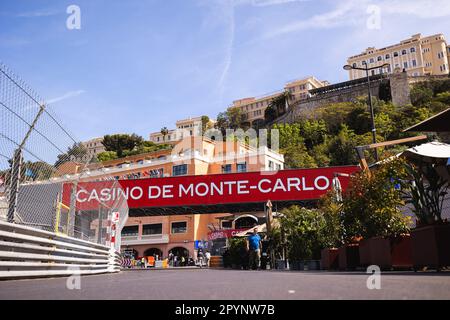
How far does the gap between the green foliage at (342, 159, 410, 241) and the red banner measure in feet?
77.1

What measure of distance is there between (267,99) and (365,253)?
11746 cm

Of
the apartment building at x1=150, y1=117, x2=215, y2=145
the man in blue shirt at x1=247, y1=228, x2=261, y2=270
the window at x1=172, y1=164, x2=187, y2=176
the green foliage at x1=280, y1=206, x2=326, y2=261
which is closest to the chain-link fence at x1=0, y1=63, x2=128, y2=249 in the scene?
the green foliage at x1=280, y1=206, x2=326, y2=261

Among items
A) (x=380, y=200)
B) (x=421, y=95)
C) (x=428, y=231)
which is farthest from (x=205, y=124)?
(x=428, y=231)

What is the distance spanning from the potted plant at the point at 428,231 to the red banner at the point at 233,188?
81.2 ft

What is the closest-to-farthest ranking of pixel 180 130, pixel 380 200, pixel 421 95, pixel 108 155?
pixel 380 200
pixel 421 95
pixel 108 155
pixel 180 130

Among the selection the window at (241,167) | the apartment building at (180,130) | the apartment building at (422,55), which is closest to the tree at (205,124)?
the apartment building at (180,130)

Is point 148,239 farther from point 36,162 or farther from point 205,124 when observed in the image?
point 205,124

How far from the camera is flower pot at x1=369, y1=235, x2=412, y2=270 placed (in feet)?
28.7

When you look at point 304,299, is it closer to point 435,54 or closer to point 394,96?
point 394,96

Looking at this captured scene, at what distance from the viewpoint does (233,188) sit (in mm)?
35188

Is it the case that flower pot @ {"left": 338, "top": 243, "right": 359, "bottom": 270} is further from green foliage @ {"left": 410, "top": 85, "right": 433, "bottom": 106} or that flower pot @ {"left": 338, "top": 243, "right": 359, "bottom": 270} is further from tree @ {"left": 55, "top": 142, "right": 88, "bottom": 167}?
green foliage @ {"left": 410, "top": 85, "right": 433, "bottom": 106}

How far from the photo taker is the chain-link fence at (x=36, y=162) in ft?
22.3
